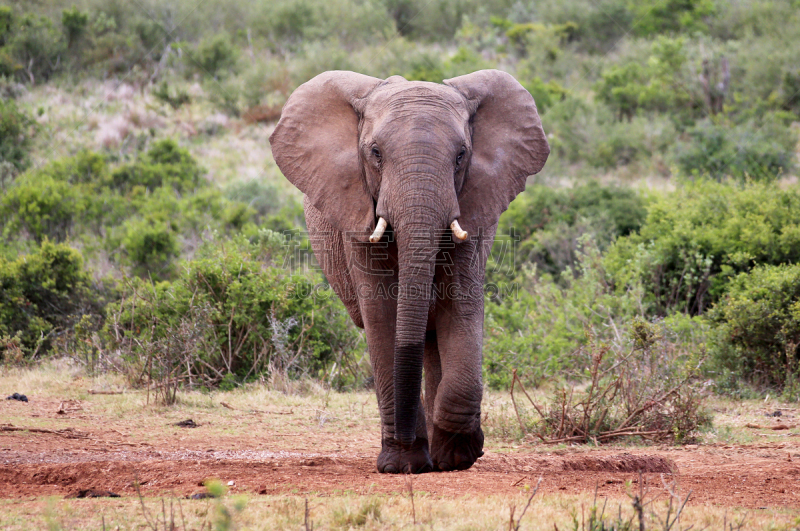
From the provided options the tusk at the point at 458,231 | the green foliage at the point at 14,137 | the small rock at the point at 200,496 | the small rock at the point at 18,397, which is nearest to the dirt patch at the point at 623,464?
the tusk at the point at 458,231

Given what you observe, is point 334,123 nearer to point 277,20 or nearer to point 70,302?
point 70,302

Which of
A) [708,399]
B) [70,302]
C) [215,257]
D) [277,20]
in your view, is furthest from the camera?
[277,20]

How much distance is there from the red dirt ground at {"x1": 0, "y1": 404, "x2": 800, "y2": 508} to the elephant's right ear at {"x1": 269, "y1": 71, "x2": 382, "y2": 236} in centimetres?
167

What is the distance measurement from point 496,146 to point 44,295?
8.35m

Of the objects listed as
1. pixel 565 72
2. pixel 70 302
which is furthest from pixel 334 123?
pixel 565 72

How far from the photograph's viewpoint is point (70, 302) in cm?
1186

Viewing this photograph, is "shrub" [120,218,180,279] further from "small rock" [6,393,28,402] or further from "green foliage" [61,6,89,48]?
"green foliage" [61,6,89,48]

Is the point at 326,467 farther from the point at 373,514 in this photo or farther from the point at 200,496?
the point at 373,514

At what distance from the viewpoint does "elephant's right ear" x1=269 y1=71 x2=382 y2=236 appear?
553 cm

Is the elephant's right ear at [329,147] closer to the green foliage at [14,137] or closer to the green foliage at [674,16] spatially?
the green foliage at [14,137]

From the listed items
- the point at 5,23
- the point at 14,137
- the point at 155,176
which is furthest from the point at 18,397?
the point at 5,23

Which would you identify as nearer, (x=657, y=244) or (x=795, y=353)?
(x=795, y=353)

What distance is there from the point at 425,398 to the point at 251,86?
1019 inches

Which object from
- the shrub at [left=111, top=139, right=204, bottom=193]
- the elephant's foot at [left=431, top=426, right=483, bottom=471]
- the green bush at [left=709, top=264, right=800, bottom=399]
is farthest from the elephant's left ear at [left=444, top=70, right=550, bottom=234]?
the shrub at [left=111, top=139, right=204, bottom=193]
